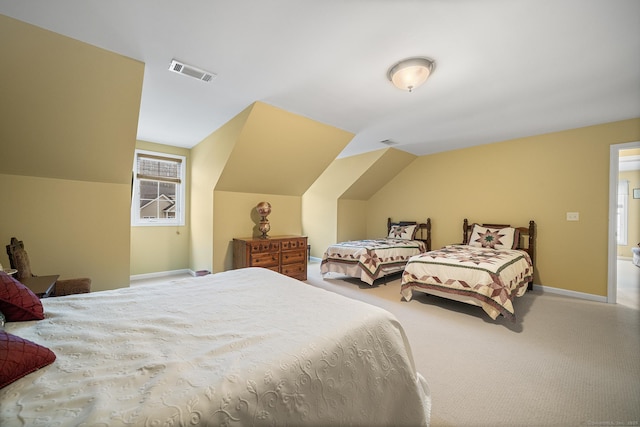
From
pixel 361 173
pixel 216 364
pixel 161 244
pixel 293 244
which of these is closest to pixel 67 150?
pixel 161 244

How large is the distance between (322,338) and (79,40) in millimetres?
2738

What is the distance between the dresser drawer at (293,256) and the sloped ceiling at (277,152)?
1.15 metres

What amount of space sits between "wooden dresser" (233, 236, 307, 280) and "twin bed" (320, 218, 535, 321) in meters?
0.55

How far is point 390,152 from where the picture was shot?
4.91 metres

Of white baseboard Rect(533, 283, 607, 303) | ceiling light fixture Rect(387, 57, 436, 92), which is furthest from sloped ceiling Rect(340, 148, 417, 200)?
white baseboard Rect(533, 283, 607, 303)

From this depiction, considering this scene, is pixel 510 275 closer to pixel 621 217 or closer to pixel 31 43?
pixel 31 43

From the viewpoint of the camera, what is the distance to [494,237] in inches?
160

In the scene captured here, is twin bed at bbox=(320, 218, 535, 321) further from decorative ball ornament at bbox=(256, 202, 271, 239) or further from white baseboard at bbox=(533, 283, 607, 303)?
decorative ball ornament at bbox=(256, 202, 271, 239)

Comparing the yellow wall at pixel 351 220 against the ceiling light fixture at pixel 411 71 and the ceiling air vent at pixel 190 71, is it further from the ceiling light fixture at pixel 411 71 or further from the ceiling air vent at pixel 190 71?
the ceiling air vent at pixel 190 71

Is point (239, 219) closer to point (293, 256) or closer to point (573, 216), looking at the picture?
point (293, 256)

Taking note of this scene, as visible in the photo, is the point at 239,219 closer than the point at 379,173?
Yes

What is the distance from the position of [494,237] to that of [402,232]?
1627 mm

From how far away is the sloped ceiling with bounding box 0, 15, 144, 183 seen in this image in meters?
1.89

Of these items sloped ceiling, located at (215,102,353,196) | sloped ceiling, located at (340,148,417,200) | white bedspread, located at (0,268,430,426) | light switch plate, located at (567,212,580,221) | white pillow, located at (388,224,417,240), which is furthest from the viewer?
white pillow, located at (388,224,417,240)
